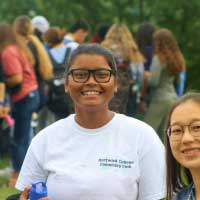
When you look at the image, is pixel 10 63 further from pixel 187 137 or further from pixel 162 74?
pixel 187 137

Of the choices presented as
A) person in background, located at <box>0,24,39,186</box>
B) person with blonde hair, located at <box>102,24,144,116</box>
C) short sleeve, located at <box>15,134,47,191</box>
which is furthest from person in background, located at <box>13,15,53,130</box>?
short sleeve, located at <box>15,134,47,191</box>

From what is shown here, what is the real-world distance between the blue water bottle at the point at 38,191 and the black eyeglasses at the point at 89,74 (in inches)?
20.9

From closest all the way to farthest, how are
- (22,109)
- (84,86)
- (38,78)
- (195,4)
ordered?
(84,86) → (22,109) → (38,78) → (195,4)

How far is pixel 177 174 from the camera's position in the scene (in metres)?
3.50

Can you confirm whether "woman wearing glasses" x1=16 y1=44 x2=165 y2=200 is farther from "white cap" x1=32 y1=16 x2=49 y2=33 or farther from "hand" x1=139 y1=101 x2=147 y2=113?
"white cap" x1=32 y1=16 x2=49 y2=33

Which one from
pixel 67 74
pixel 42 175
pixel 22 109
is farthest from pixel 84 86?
pixel 22 109

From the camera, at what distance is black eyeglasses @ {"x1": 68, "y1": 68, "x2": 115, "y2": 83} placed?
3852mm

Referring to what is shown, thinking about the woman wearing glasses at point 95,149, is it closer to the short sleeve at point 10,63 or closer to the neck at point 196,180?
the neck at point 196,180

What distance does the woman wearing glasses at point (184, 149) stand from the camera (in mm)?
3281

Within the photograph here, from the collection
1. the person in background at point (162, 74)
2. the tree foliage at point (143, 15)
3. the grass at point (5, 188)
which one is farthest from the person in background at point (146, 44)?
the tree foliage at point (143, 15)

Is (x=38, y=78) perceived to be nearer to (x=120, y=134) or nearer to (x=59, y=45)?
(x=59, y=45)

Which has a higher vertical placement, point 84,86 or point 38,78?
point 84,86

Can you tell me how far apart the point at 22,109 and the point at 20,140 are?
15.2 inches

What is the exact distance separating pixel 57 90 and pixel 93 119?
21.1ft
